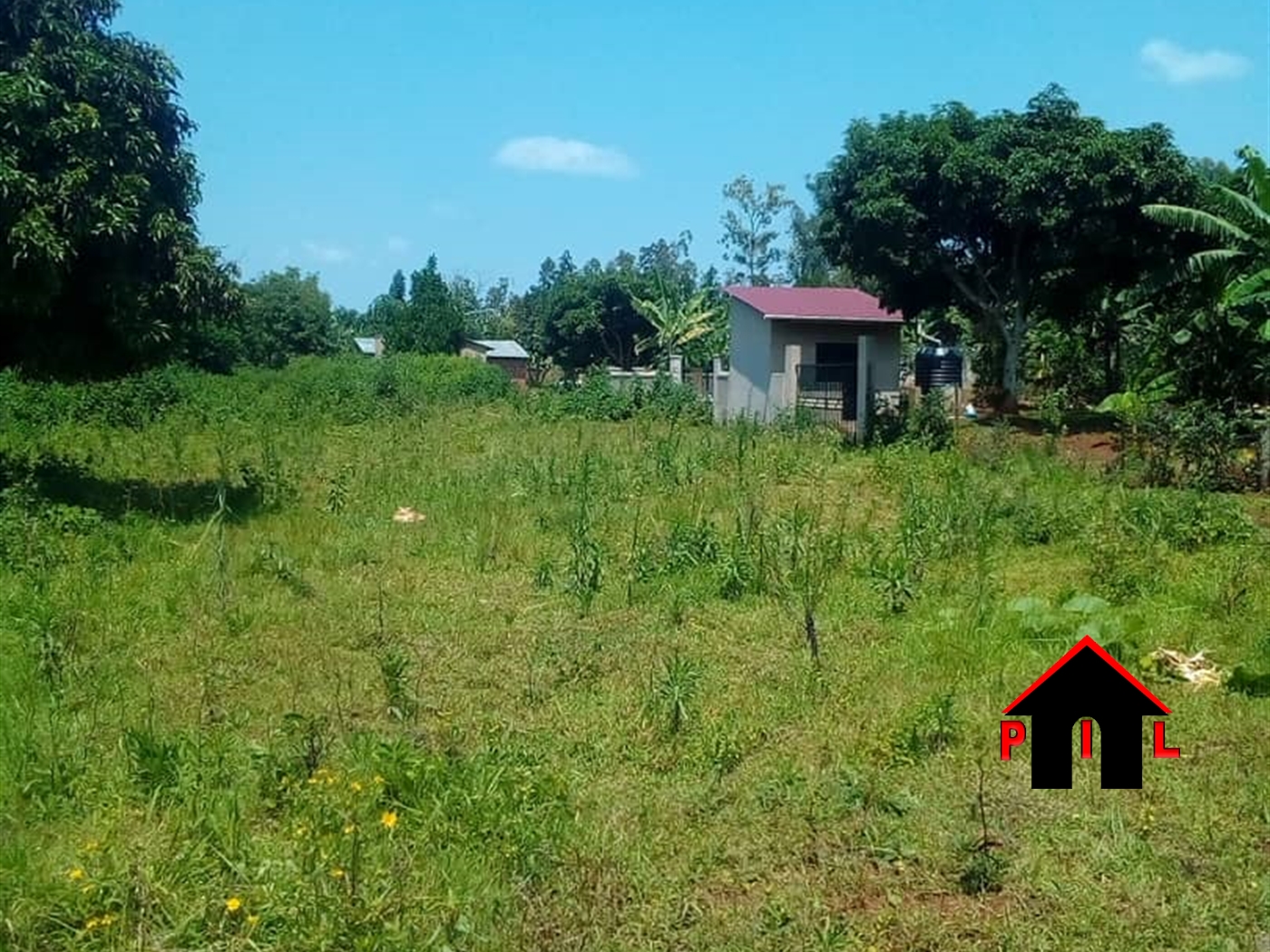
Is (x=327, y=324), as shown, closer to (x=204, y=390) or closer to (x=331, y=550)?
(x=204, y=390)

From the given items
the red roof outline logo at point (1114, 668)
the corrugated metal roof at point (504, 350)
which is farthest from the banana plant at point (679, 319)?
the red roof outline logo at point (1114, 668)

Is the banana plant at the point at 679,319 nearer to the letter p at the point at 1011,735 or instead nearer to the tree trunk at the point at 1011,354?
the tree trunk at the point at 1011,354

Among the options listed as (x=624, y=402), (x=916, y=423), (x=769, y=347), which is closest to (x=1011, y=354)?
(x=769, y=347)

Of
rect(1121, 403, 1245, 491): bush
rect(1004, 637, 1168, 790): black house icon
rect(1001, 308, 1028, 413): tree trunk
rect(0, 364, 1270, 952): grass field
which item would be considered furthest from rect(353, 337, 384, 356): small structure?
rect(1004, 637, 1168, 790): black house icon

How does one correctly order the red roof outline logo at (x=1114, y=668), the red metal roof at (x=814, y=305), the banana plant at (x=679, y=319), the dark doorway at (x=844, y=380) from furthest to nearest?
the banana plant at (x=679, y=319) → the red metal roof at (x=814, y=305) → the dark doorway at (x=844, y=380) → the red roof outline logo at (x=1114, y=668)

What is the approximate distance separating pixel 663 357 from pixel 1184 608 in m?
28.1

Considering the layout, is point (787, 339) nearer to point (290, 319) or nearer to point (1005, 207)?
point (1005, 207)

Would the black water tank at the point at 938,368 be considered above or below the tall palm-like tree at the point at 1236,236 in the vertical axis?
below

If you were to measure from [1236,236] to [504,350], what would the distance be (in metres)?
37.1

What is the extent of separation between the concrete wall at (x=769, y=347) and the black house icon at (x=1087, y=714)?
16123 mm

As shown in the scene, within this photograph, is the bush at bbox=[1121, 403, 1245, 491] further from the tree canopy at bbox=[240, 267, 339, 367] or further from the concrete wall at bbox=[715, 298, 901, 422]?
the tree canopy at bbox=[240, 267, 339, 367]

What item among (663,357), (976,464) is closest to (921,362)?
(663,357)

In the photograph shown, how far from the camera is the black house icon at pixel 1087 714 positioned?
4.32 metres

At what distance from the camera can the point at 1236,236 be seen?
50.6ft
